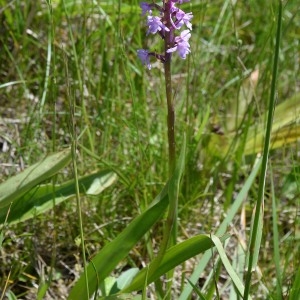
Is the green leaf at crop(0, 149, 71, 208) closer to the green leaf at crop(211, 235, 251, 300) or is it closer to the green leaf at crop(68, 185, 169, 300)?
the green leaf at crop(68, 185, 169, 300)

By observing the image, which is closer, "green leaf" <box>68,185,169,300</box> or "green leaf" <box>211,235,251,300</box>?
"green leaf" <box>211,235,251,300</box>

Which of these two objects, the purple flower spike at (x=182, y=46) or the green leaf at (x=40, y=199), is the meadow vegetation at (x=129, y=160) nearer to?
the green leaf at (x=40, y=199)

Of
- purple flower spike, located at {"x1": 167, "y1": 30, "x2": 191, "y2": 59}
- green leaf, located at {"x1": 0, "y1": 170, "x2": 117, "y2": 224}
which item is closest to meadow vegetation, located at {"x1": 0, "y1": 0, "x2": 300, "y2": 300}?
green leaf, located at {"x1": 0, "y1": 170, "x2": 117, "y2": 224}

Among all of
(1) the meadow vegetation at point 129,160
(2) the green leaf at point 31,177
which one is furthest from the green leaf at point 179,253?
(2) the green leaf at point 31,177

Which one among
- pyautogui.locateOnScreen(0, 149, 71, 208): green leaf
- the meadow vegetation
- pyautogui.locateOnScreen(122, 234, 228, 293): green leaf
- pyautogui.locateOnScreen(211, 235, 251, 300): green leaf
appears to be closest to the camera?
pyautogui.locateOnScreen(211, 235, 251, 300): green leaf

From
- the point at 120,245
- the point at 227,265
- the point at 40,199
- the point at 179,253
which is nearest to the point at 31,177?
the point at 40,199

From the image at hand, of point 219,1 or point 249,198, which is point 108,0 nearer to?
point 219,1
